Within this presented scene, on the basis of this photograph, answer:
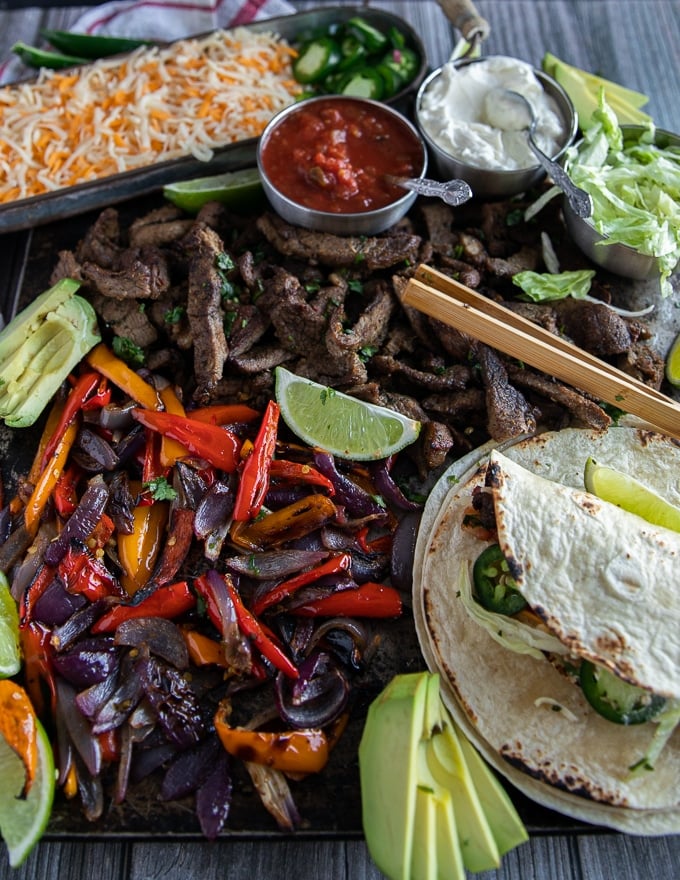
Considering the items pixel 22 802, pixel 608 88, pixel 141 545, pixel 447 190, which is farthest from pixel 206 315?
pixel 608 88

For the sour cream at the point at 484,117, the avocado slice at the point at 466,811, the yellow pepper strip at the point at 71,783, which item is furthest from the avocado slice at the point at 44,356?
the avocado slice at the point at 466,811

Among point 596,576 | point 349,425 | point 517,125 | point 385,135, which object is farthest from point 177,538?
point 517,125

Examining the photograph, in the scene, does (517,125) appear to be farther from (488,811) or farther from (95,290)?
(488,811)

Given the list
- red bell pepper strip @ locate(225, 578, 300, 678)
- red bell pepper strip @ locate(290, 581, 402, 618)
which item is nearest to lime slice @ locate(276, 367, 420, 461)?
red bell pepper strip @ locate(290, 581, 402, 618)

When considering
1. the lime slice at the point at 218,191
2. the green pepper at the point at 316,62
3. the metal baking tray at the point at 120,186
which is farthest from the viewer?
the green pepper at the point at 316,62

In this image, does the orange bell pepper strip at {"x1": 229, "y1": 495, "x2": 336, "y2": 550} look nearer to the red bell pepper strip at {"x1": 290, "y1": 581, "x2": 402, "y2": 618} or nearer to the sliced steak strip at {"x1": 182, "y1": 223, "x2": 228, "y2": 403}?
the red bell pepper strip at {"x1": 290, "y1": 581, "x2": 402, "y2": 618}

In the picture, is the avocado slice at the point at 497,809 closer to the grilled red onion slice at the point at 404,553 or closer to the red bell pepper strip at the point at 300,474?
the grilled red onion slice at the point at 404,553

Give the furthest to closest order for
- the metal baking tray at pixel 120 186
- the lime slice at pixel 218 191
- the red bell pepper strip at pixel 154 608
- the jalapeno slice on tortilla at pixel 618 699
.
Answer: the metal baking tray at pixel 120 186 → the lime slice at pixel 218 191 → the red bell pepper strip at pixel 154 608 → the jalapeno slice on tortilla at pixel 618 699
